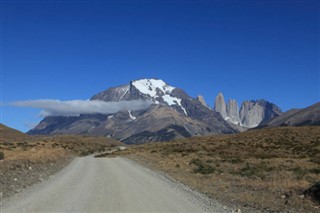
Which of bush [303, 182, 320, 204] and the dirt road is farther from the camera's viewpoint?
bush [303, 182, 320, 204]

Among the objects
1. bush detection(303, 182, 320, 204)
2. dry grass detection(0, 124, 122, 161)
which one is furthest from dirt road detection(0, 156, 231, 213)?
dry grass detection(0, 124, 122, 161)

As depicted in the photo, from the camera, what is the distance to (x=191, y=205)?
16.4 meters

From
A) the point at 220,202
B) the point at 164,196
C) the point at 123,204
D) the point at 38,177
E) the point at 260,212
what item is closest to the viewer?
the point at 260,212

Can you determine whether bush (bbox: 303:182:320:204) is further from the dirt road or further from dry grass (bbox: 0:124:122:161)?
dry grass (bbox: 0:124:122:161)

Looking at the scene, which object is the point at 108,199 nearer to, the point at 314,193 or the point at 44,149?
the point at 314,193

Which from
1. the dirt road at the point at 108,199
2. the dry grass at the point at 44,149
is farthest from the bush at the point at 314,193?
the dry grass at the point at 44,149

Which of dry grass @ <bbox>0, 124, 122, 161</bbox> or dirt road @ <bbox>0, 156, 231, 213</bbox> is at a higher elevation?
dry grass @ <bbox>0, 124, 122, 161</bbox>

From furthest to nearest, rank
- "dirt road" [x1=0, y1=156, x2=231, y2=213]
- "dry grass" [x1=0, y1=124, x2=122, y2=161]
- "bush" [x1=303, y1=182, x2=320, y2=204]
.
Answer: "dry grass" [x1=0, y1=124, x2=122, y2=161]
"bush" [x1=303, y1=182, x2=320, y2=204]
"dirt road" [x1=0, y1=156, x2=231, y2=213]

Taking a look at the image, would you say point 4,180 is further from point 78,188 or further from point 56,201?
point 56,201

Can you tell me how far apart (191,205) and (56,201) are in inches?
220

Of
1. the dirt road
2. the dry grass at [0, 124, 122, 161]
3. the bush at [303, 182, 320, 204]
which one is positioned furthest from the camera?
the dry grass at [0, 124, 122, 161]

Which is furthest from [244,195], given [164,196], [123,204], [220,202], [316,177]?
[316,177]

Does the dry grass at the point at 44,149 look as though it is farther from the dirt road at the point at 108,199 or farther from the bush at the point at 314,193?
the bush at the point at 314,193

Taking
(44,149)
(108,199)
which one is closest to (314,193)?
(108,199)
